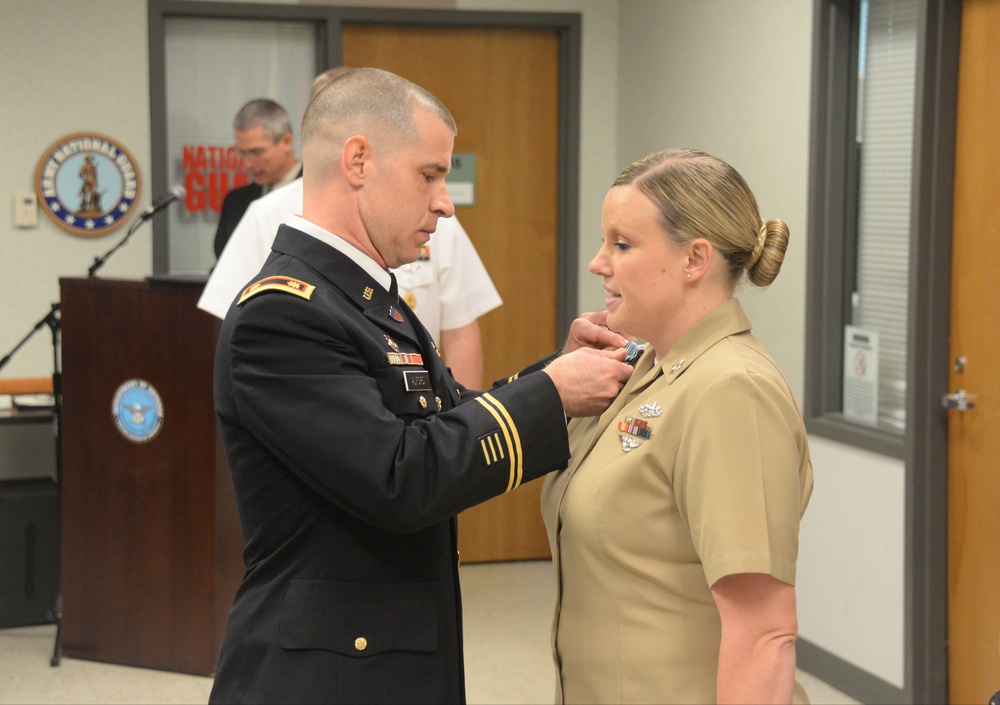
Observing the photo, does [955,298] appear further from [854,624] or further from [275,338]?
[275,338]

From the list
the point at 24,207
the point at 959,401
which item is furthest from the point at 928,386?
the point at 24,207

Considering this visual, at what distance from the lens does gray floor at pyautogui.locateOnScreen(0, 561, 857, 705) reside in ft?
11.8

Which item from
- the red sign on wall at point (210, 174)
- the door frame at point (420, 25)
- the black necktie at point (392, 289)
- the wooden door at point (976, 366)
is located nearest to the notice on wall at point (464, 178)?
the door frame at point (420, 25)

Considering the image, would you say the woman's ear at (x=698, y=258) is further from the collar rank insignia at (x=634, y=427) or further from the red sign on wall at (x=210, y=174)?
the red sign on wall at (x=210, y=174)

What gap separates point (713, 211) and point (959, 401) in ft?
6.30

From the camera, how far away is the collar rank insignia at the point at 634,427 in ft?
4.88

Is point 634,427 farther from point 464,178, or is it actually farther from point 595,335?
point 464,178

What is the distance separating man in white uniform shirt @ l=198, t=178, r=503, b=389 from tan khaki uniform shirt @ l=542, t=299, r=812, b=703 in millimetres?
1714

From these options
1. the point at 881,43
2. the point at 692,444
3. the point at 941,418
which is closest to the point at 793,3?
the point at 881,43

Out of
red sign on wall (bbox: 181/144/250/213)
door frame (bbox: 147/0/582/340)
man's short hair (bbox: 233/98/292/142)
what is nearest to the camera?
man's short hair (bbox: 233/98/292/142)

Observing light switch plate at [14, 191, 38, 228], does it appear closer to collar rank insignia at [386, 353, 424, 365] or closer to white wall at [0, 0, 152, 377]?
white wall at [0, 0, 152, 377]

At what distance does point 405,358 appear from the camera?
4.97 feet

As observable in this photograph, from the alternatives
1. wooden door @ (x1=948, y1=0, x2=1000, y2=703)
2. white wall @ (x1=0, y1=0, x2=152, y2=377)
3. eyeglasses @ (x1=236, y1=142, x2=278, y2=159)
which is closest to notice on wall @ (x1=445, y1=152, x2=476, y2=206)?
eyeglasses @ (x1=236, y1=142, x2=278, y2=159)

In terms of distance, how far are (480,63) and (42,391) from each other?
2.36 metres
